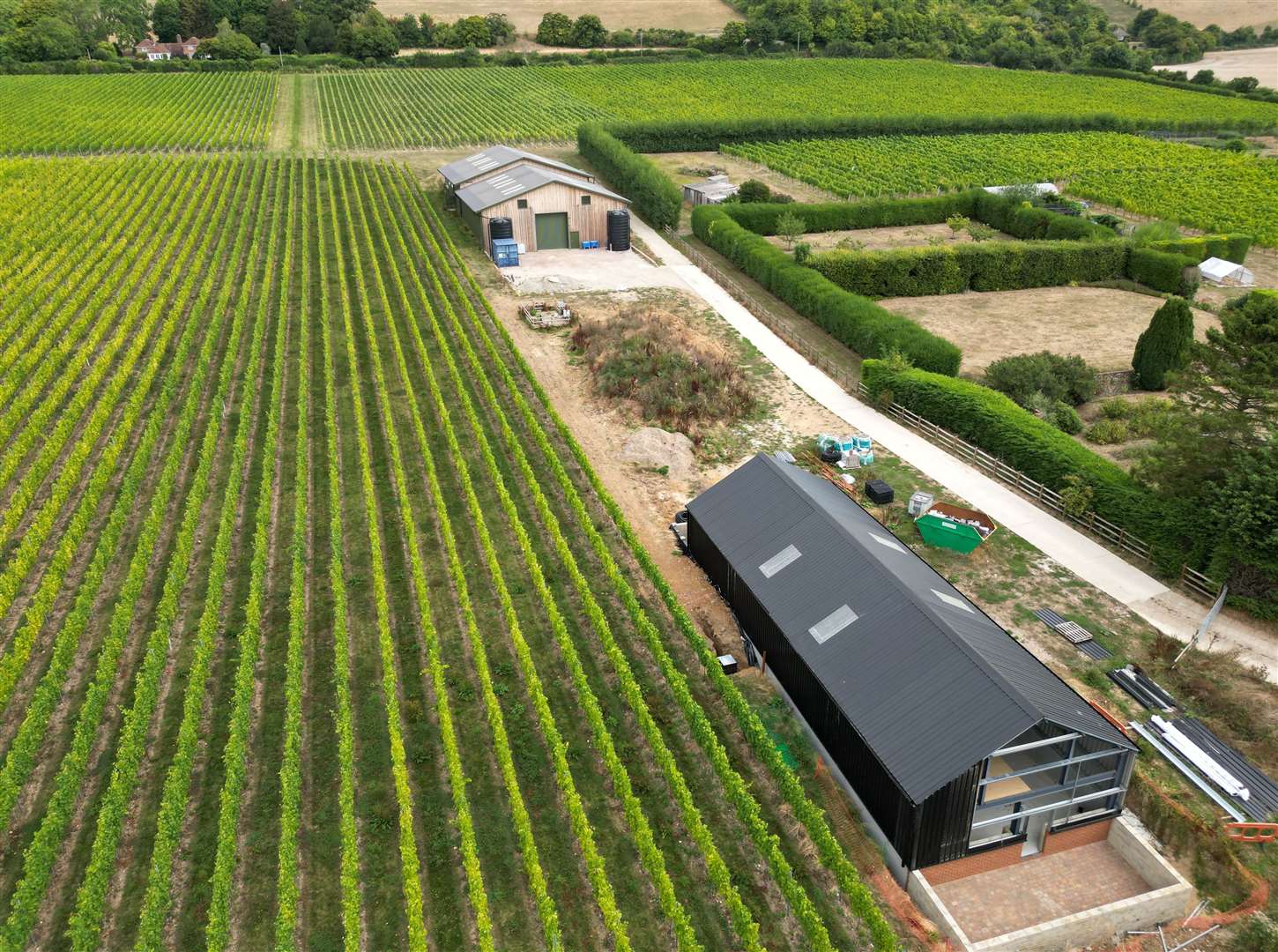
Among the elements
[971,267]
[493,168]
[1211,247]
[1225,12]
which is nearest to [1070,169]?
[1211,247]

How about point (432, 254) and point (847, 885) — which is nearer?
point (847, 885)

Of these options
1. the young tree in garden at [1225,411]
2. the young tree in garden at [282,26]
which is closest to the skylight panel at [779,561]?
the young tree in garden at [1225,411]

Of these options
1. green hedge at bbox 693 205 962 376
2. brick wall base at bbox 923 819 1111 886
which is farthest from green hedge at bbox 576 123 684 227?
brick wall base at bbox 923 819 1111 886

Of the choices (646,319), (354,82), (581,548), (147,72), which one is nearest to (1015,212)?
(646,319)

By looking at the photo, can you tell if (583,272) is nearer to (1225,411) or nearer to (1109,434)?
(1109,434)

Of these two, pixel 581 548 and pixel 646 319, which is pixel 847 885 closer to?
pixel 581 548

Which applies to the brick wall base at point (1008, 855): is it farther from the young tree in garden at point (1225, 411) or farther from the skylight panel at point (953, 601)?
the young tree in garden at point (1225, 411)

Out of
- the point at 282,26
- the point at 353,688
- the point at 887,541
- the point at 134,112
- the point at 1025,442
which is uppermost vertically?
the point at 282,26
